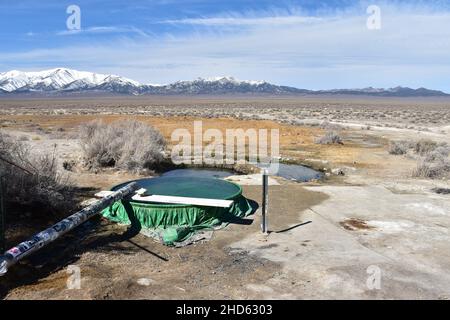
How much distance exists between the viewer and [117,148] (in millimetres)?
18172

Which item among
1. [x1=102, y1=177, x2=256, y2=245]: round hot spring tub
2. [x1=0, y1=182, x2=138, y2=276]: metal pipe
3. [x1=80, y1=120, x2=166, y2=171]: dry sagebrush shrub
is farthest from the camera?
[x1=80, y1=120, x2=166, y2=171]: dry sagebrush shrub

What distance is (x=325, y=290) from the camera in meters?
7.34

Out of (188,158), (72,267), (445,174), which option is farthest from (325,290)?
(188,158)

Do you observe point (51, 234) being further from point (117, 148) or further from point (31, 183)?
point (117, 148)

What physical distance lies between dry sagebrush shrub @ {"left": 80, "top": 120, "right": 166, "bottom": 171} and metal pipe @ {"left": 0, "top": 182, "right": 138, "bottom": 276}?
566 cm

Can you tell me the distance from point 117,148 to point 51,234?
32.1 feet

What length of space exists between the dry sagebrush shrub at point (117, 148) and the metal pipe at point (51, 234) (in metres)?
5.66

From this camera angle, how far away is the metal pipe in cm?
733

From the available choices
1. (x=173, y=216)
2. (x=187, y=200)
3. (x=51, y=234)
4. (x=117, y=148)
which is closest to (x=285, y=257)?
(x=173, y=216)

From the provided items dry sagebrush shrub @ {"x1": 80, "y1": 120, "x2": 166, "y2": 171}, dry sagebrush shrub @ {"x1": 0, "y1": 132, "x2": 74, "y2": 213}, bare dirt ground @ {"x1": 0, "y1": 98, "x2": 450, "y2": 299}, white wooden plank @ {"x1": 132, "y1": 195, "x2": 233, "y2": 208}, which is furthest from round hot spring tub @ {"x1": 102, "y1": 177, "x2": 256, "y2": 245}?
dry sagebrush shrub @ {"x1": 80, "y1": 120, "x2": 166, "y2": 171}

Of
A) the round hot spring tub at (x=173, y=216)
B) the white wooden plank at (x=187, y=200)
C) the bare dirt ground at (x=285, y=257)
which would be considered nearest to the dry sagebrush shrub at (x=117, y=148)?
the bare dirt ground at (x=285, y=257)

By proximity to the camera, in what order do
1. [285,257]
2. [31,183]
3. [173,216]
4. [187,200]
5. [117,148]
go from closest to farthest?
1. [285,257]
2. [173,216]
3. [187,200]
4. [31,183]
5. [117,148]

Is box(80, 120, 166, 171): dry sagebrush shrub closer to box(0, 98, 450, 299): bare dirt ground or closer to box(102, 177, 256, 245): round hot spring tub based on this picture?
box(0, 98, 450, 299): bare dirt ground

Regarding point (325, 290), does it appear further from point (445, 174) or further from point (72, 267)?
point (445, 174)
